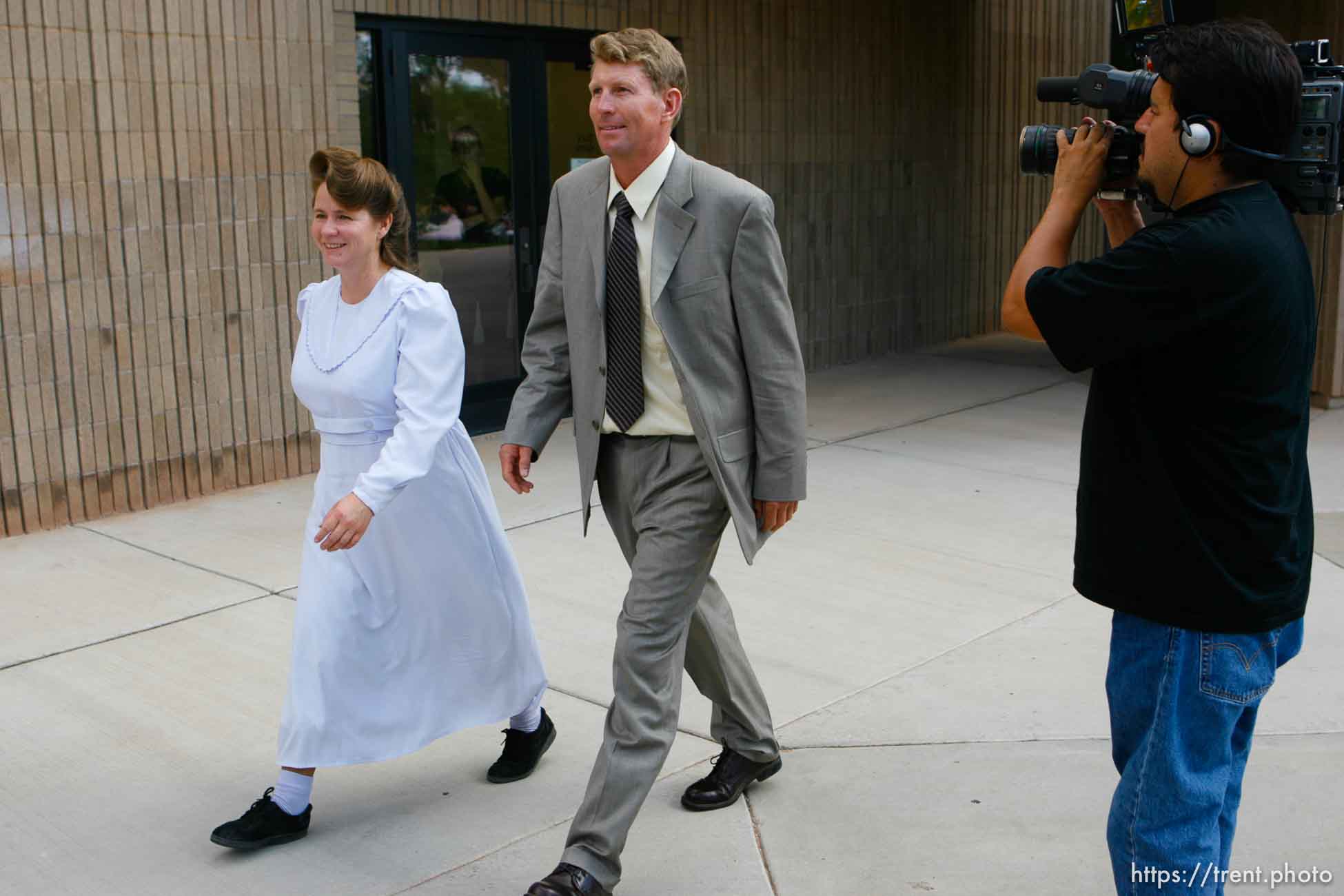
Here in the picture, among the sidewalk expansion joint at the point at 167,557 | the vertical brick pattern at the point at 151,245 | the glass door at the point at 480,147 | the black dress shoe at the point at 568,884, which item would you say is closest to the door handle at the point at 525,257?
the glass door at the point at 480,147

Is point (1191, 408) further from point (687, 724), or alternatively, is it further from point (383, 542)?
point (687, 724)

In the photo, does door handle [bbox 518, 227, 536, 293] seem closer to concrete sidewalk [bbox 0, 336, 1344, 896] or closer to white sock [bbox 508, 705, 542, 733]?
concrete sidewalk [bbox 0, 336, 1344, 896]

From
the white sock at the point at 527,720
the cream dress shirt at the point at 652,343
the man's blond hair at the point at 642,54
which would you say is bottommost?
the white sock at the point at 527,720

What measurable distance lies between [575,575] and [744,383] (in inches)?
94.6

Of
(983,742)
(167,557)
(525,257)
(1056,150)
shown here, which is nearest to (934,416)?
(525,257)

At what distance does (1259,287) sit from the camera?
2.32 meters

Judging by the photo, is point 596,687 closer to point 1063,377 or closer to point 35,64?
point 35,64

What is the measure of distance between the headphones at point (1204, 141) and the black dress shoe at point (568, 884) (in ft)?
5.94

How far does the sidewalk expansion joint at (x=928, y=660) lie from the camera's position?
13.9 feet

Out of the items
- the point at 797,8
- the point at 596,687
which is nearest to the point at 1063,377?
the point at 797,8

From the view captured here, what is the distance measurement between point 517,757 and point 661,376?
1150mm

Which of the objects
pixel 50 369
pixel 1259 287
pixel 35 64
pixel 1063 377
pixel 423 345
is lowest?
pixel 1063 377

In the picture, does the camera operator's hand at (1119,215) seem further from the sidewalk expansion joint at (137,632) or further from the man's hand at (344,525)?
the sidewalk expansion joint at (137,632)

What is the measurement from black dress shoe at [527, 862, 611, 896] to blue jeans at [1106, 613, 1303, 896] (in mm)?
1061
